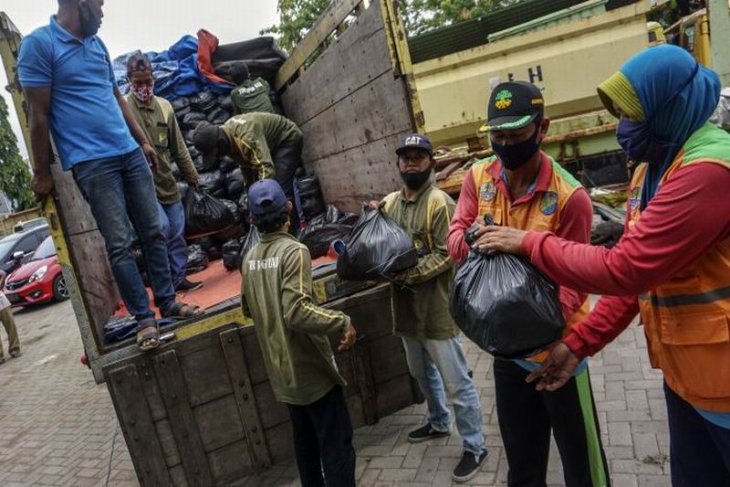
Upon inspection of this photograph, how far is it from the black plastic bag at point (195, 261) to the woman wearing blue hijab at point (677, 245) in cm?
361

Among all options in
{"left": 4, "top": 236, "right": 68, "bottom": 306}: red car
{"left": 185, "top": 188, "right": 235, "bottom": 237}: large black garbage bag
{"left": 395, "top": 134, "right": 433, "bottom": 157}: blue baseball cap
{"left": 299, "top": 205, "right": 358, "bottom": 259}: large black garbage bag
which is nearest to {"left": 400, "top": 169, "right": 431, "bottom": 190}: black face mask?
{"left": 395, "top": 134, "right": 433, "bottom": 157}: blue baseball cap

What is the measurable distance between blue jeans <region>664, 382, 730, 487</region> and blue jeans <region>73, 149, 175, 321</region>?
2.48m

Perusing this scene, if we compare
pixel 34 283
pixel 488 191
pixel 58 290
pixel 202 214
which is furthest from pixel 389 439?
pixel 58 290

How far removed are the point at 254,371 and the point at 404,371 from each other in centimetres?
104

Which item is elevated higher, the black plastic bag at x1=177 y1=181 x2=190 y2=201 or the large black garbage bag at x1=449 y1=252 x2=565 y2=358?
the black plastic bag at x1=177 y1=181 x2=190 y2=201

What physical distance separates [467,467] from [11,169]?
2894 cm

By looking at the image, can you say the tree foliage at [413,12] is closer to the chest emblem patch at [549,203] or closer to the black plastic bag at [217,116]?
the black plastic bag at [217,116]

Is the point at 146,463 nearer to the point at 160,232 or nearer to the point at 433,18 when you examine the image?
the point at 160,232

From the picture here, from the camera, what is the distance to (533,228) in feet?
5.74

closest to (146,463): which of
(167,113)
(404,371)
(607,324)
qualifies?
(404,371)

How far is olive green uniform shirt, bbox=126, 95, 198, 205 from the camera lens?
150 inches

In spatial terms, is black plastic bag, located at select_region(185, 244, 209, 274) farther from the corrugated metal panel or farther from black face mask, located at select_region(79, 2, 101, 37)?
the corrugated metal panel

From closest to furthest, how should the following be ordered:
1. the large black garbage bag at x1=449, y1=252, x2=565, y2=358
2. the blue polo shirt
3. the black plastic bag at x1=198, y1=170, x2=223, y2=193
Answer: the large black garbage bag at x1=449, y1=252, x2=565, y2=358
the blue polo shirt
the black plastic bag at x1=198, y1=170, x2=223, y2=193

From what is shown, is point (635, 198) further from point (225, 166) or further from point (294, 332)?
point (225, 166)
